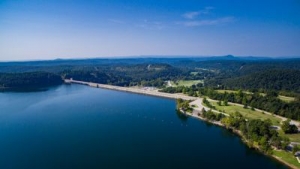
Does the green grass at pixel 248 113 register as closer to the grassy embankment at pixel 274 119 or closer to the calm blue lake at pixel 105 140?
the grassy embankment at pixel 274 119

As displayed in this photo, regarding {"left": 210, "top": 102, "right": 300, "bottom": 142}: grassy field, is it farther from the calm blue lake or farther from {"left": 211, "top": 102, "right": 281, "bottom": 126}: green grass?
the calm blue lake

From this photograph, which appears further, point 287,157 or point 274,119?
point 274,119

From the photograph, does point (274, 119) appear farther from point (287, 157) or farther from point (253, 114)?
point (287, 157)

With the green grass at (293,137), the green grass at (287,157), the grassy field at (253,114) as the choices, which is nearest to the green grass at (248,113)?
the grassy field at (253,114)

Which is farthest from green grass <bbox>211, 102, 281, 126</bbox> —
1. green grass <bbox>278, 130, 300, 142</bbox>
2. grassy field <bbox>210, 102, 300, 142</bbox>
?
green grass <bbox>278, 130, 300, 142</bbox>

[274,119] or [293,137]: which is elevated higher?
[274,119]

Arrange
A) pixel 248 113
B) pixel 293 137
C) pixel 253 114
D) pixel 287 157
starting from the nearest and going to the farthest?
pixel 287 157, pixel 293 137, pixel 253 114, pixel 248 113

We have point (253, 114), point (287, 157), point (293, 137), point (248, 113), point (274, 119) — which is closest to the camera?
point (287, 157)

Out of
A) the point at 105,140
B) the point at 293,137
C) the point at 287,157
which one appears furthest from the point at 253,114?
the point at 105,140
